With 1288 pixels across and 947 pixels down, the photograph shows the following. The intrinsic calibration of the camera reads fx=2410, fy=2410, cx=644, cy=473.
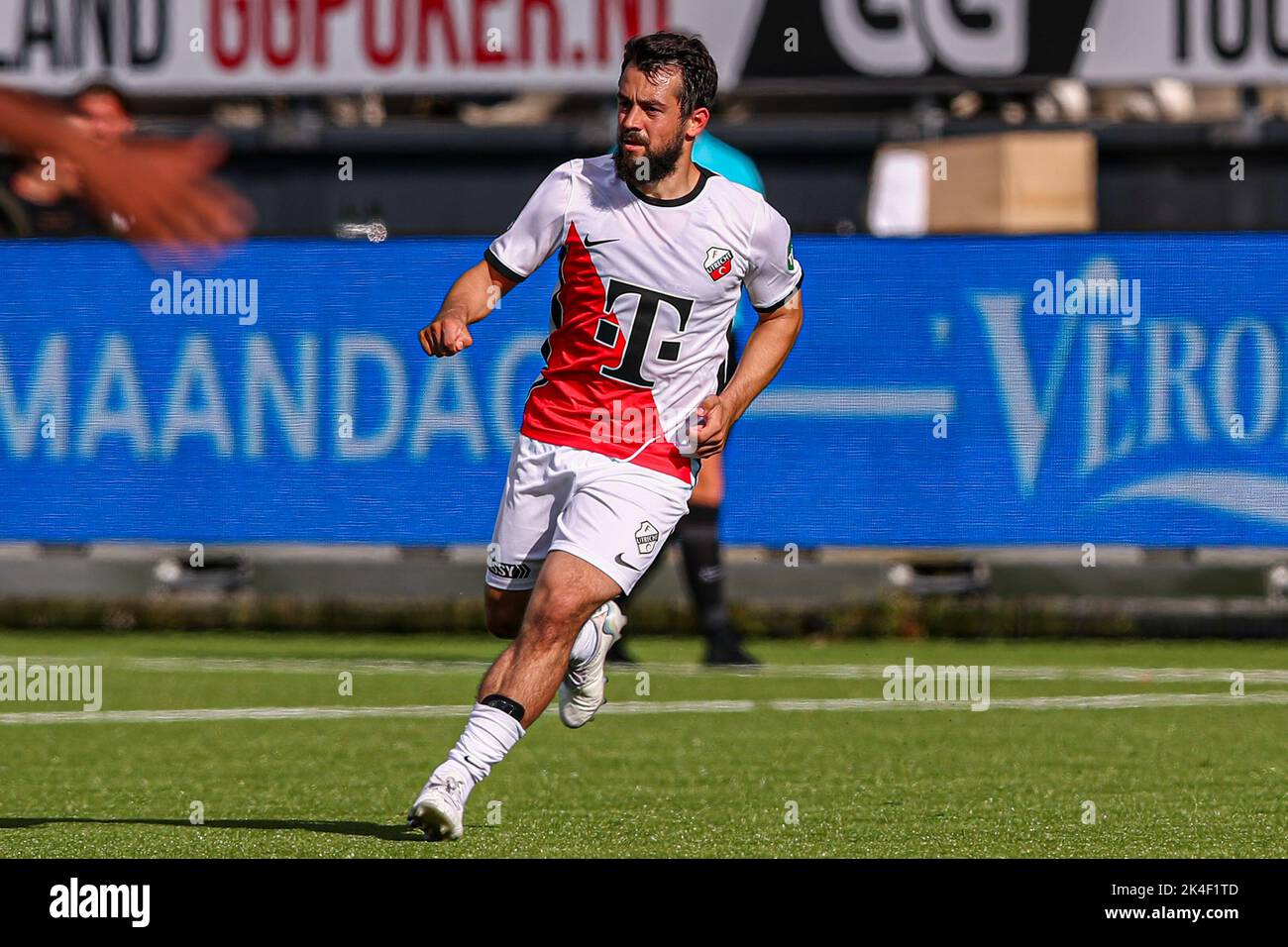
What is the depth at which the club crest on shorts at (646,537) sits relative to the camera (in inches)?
267

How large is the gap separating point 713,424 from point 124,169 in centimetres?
177

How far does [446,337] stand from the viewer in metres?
6.37

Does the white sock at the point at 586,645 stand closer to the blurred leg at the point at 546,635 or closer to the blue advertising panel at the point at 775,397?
the blurred leg at the point at 546,635

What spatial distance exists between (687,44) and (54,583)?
864 cm

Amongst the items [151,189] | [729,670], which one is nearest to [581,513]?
[151,189]

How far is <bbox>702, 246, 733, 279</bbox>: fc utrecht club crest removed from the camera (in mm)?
6910

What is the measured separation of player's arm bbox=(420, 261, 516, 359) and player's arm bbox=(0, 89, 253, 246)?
0.66 metres

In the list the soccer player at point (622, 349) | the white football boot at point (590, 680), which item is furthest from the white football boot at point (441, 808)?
the white football boot at point (590, 680)

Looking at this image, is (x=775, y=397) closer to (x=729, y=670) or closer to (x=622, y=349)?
(x=729, y=670)

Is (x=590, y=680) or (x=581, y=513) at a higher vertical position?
(x=581, y=513)

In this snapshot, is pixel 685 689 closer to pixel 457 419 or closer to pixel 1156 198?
pixel 457 419

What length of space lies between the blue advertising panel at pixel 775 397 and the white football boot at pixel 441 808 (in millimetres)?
7370
